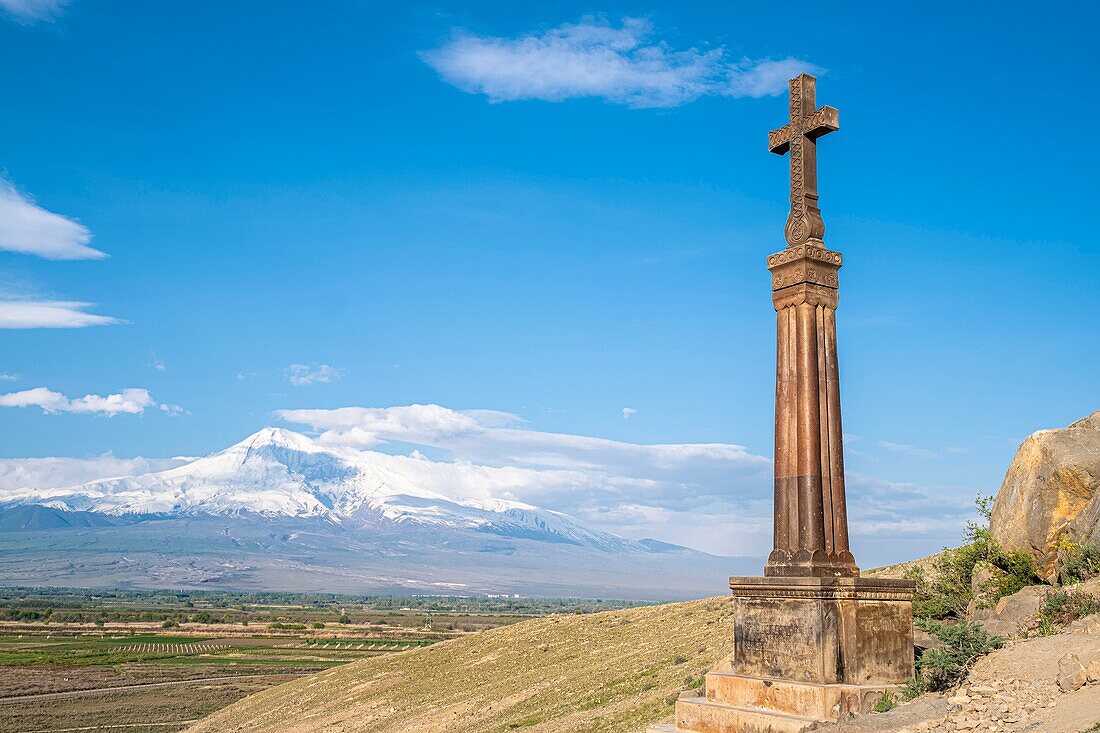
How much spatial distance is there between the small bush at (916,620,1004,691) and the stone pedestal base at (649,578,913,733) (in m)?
0.55

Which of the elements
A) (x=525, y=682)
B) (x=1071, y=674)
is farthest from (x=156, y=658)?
(x=1071, y=674)

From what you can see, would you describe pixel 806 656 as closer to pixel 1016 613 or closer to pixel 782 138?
pixel 1016 613

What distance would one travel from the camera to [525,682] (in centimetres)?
2628

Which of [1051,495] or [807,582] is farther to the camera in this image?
[1051,495]

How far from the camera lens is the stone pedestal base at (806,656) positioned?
1134 centimetres

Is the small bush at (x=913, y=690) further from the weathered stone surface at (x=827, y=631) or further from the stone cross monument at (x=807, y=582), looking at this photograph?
the weathered stone surface at (x=827, y=631)

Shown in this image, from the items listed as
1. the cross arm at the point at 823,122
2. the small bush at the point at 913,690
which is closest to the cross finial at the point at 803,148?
the cross arm at the point at 823,122

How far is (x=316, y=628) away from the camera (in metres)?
131

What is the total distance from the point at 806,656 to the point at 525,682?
1574 centimetres

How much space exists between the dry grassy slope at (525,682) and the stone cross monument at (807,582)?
5008 millimetres

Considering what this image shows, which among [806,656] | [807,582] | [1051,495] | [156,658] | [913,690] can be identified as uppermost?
[1051,495]

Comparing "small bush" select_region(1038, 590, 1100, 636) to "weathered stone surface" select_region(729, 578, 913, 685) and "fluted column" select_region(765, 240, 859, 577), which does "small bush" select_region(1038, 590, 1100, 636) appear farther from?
"fluted column" select_region(765, 240, 859, 577)

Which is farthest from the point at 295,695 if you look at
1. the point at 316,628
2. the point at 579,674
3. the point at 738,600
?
the point at 316,628

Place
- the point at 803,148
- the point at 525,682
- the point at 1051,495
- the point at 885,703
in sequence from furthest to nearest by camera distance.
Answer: the point at 525,682
the point at 1051,495
the point at 803,148
the point at 885,703
